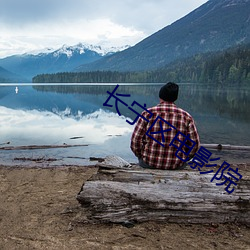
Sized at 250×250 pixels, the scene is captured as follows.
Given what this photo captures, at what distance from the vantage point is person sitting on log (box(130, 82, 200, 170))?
5.52 meters

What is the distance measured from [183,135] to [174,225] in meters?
1.57

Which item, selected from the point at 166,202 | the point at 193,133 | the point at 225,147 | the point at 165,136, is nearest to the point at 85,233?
the point at 166,202

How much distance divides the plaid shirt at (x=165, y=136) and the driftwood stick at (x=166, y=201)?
0.44 meters

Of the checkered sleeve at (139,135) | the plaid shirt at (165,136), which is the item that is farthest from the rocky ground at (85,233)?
the checkered sleeve at (139,135)

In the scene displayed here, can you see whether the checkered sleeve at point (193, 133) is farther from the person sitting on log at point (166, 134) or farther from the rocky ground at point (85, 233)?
the rocky ground at point (85, 233)

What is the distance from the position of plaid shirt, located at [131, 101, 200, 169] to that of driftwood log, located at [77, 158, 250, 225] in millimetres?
437

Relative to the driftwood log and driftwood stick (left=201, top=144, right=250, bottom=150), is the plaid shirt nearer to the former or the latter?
the driftwood log

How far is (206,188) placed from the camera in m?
5.45

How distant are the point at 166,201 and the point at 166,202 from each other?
2 cm

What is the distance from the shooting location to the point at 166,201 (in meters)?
5.36

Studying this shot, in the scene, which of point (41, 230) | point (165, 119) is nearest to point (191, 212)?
point (165, 119)

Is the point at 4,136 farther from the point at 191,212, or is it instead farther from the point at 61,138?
the point at 191,212

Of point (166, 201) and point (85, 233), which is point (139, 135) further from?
point (85, 233)

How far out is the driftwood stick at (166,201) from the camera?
537 cm
